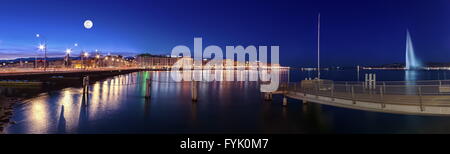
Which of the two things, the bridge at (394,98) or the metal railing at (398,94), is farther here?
the metal railing at (398,94)

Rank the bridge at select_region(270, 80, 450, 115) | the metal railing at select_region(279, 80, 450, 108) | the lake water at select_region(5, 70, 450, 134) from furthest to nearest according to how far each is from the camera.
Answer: the lake water at select_region(5, 70, 450, 134) < the metal railing at select_region(279, 80, 450, 108) < the bridge at select_region(270, 80, 450, 115)

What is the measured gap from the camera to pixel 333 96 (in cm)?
1958

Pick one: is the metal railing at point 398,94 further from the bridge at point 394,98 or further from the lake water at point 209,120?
the lake water at point 209,120

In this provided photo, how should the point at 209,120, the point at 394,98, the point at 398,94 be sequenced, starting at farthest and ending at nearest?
the point at 209,120
the point at 398,94
the point at 394,98

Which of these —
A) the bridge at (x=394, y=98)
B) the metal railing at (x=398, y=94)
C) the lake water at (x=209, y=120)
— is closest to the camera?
the bridge at (x=394, y=98)

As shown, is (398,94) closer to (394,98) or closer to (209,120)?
(394,98)

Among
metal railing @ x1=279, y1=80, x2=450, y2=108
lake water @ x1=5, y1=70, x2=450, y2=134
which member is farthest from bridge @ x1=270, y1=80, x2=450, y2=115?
lake water @ x1=5, y1=70, x2=450, y2=134

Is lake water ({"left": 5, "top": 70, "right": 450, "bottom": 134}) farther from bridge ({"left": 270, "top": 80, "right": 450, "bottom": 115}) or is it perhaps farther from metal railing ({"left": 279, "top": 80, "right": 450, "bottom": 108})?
metal railing ({"left": 279, "top": 80, "right": 450, "bottom": 108})

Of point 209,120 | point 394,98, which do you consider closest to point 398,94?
point 394,98

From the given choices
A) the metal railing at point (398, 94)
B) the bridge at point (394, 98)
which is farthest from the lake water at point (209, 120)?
the metal railing at point (398, 94)

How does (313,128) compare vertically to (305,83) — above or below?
below

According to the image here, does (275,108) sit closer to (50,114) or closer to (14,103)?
(50,114)
